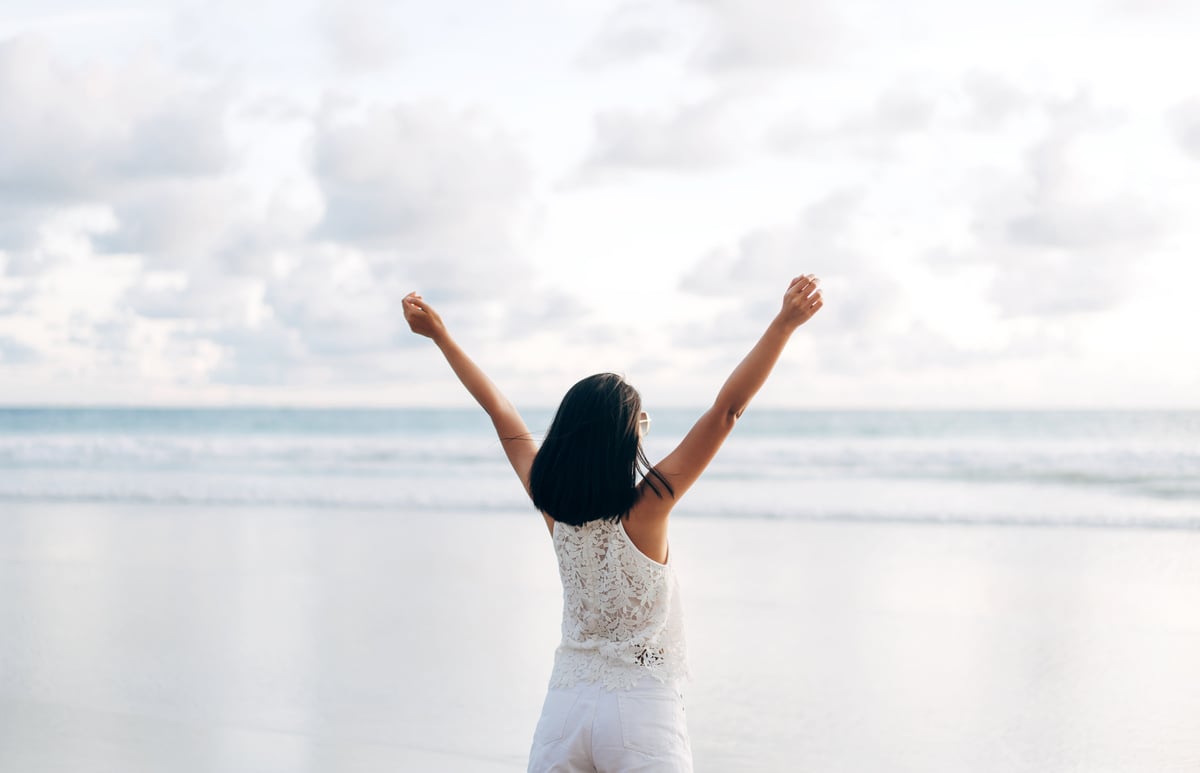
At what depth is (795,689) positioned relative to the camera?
16.9ft

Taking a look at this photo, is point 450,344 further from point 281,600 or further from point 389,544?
point 389,544

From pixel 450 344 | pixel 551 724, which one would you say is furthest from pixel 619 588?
pixel 450 344

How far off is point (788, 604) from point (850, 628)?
0.64 m

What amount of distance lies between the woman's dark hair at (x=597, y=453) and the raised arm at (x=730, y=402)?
0.09 ft

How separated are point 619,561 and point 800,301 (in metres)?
0.65

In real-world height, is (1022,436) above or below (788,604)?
above

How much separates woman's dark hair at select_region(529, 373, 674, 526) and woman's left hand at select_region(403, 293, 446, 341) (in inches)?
22.9

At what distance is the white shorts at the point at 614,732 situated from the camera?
206 centimetres

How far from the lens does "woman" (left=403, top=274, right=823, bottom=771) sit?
2074 mm

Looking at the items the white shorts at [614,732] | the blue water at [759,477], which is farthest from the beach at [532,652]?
the white shorts at [614,732]

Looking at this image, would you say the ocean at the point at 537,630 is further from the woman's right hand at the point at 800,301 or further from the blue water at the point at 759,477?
the woman's right hand at the point at 800,301

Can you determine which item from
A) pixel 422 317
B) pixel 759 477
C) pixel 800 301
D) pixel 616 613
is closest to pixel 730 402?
pixel 800 301

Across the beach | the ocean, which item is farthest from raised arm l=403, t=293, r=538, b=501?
the beach

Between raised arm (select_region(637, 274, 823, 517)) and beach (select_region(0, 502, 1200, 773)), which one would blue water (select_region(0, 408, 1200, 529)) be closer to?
beach (select_region(0, 502, 1200, 773))
